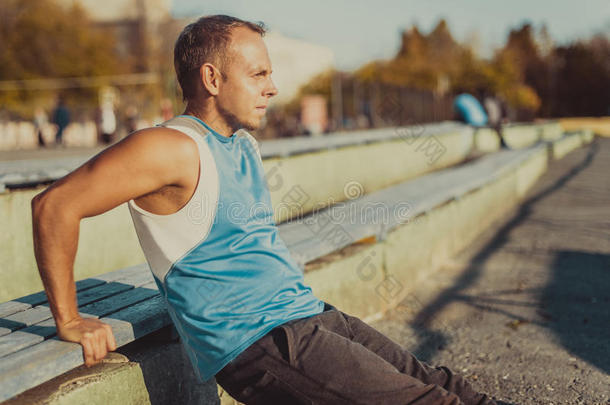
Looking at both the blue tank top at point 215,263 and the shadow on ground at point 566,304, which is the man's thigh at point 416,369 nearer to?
the blue tank top at point 215,263

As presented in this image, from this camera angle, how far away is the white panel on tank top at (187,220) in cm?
198

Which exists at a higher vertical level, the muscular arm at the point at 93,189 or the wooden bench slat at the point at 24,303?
the muscular arm at the point at 93,189

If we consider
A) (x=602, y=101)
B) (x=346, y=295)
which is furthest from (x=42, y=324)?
(x=602, y=101)

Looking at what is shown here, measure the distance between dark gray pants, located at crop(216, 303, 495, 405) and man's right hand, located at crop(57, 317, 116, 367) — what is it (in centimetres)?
36

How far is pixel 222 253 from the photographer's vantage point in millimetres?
2021

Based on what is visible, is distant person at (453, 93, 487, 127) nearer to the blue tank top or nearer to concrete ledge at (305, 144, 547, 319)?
concrete ledge at (305, 144, 547, 319)

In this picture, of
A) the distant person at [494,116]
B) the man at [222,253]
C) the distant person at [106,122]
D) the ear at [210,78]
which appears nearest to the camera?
the man at [222,253]

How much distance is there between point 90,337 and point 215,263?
1.41 feet

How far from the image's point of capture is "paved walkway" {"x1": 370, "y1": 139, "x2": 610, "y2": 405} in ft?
11.0

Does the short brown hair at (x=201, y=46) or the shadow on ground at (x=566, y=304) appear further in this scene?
the shadow on ground at (x=566, y=304)

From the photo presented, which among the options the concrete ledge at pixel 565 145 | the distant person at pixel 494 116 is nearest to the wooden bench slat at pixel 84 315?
the distant person at pixel 494 116

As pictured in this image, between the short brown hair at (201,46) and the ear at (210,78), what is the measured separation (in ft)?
0.06

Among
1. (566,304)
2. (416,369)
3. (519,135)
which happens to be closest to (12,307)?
(416,369)

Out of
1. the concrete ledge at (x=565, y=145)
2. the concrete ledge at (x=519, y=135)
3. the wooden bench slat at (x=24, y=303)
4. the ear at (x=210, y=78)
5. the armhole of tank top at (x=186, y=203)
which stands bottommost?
Answer: the concrete ledge at (x=565, y=145)
